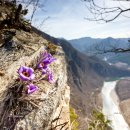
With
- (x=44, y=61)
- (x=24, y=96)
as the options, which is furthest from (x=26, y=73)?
(x=44, y=61)

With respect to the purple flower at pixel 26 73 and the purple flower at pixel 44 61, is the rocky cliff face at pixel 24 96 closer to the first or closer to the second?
the purple flower at pixel 26 73

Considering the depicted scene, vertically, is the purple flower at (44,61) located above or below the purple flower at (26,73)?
above

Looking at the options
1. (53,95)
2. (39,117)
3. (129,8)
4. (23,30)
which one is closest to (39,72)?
(53,95)

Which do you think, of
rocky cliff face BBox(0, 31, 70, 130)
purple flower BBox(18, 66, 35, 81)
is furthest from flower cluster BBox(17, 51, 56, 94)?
rocky cliff face BBox(0, 31, 70, 130)

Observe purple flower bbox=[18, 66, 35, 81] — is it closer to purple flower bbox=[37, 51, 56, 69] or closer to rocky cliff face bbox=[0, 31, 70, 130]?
rocky cliff face bbox=[0, 31, 70, 130]

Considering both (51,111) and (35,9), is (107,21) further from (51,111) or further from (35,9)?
(51,111)

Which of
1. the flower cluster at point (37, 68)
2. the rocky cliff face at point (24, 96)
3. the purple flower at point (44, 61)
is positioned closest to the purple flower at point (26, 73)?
the flower cluster at point (37, 68)

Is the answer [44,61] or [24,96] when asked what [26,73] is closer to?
[24,96]
